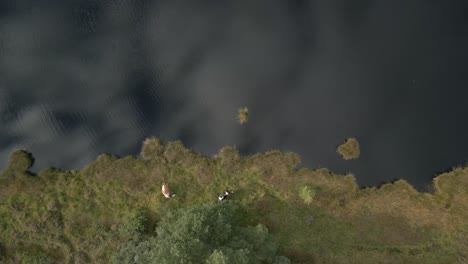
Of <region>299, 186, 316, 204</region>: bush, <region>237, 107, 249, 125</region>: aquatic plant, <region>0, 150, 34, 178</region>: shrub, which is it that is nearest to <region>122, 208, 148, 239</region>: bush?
<region>0, 150, 34, 178</region>: shrub

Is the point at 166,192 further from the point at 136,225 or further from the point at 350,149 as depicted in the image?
the point at 350,149

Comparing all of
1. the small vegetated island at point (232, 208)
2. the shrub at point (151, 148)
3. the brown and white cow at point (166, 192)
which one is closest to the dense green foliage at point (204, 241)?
the small vegetated island at point (232, 208)

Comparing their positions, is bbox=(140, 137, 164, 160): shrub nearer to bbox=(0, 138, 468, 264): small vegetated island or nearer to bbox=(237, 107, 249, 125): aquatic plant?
bbox=(0, 138, 468, 264): small vegetated island

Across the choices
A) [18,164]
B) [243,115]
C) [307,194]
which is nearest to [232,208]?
[307,194]

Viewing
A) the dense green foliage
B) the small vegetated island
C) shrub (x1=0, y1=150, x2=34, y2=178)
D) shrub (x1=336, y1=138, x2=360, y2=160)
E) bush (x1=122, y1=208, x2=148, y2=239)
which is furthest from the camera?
shrub (x1=0, y1=150, x2=34, y2=178)

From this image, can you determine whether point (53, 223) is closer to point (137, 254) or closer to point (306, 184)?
point (137, 254)
